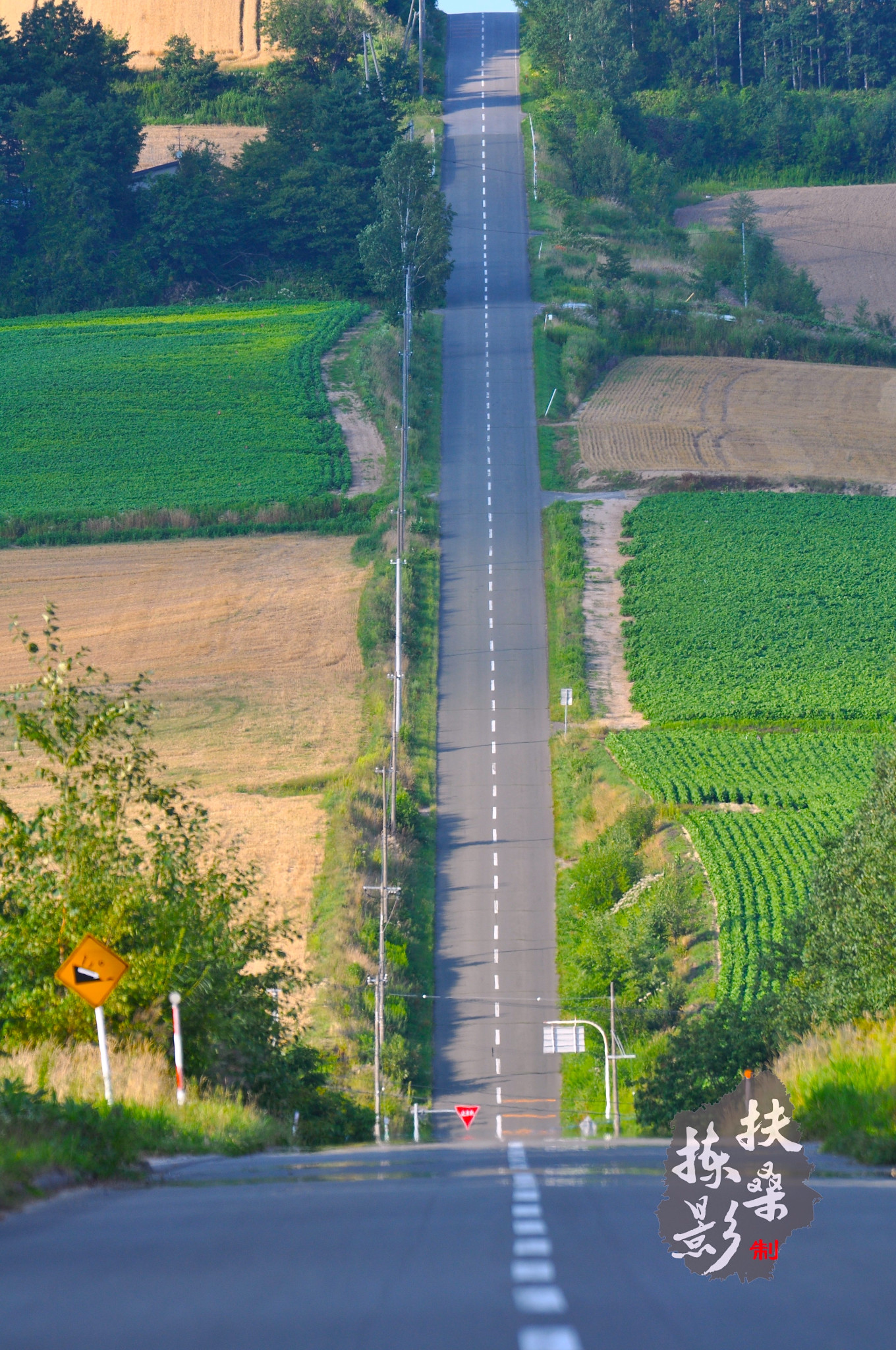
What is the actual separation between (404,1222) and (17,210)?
10135 centimetres

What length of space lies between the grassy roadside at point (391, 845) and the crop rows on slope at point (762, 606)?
9.17 meters

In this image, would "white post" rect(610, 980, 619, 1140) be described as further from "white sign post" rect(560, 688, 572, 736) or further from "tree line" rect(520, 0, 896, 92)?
"tree line" rect(520, 0, 896, 92)

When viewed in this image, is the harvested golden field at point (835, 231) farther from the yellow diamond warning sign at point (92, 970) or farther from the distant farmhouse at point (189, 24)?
the yellow diamond warning sign at point (92, 970)

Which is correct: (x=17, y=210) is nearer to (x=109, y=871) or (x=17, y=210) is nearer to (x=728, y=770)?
(x=728, y=770)

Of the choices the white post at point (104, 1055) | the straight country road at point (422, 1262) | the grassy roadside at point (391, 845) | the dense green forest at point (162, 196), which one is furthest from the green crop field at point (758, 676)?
the dense green forest at point (162, 196)

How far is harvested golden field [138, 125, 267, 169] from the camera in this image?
111 metres

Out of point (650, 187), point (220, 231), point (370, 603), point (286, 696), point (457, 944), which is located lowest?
point (457, 944)

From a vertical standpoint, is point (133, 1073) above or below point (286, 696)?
below

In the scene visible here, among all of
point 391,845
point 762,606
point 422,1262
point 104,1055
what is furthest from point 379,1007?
point 762,606

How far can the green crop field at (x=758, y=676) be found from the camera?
4325cm

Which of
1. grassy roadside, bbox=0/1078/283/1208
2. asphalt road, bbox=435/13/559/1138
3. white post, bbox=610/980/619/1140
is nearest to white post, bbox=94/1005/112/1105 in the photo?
grassy roadside, bbox=0/1078/283/1208

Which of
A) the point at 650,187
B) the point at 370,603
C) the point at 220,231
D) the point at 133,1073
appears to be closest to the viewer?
the point at 133,1073

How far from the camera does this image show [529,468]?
2908 inches

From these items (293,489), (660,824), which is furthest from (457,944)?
(293,489)
